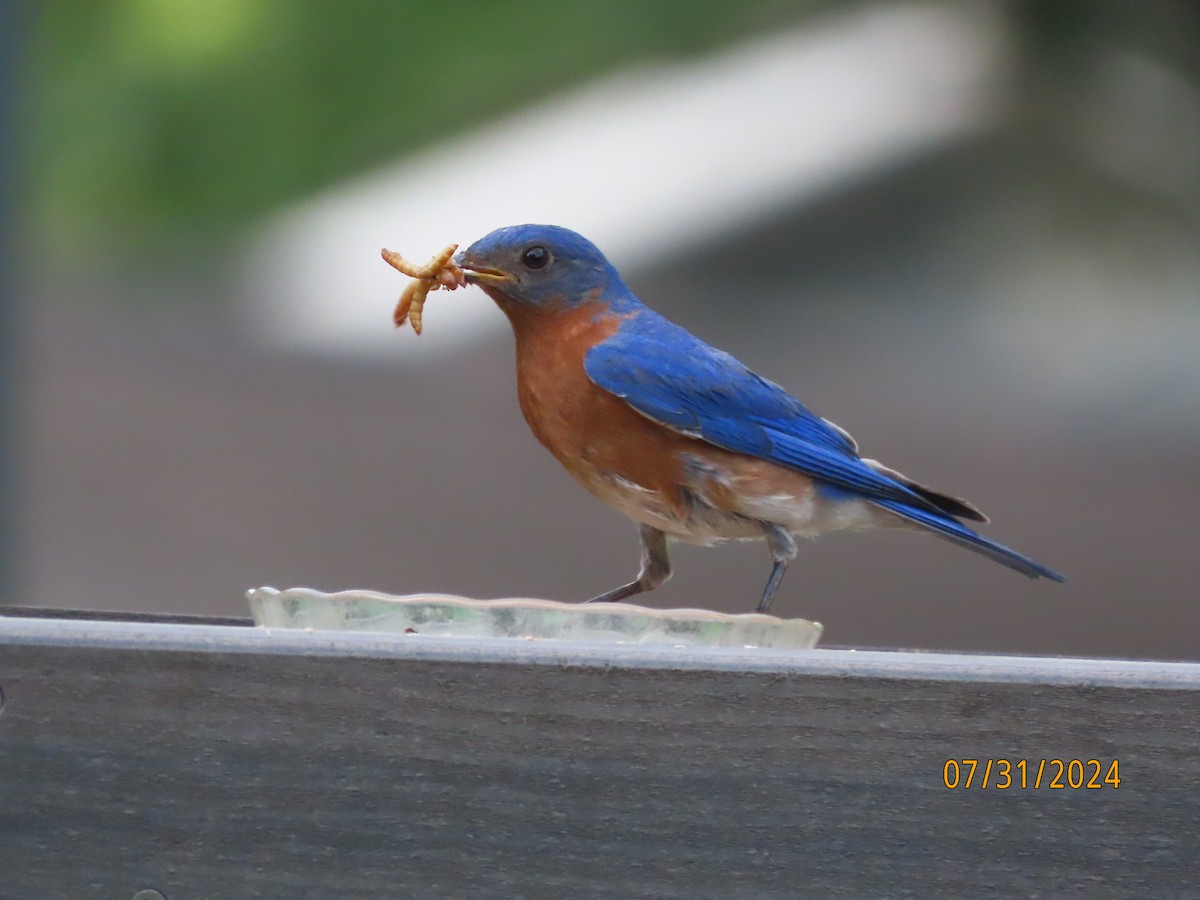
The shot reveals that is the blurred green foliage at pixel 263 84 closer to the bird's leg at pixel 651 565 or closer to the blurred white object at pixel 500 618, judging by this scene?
the bird's leg at pixel 651 565

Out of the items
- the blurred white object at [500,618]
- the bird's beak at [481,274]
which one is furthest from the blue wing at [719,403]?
the blurred white object at [500,618]

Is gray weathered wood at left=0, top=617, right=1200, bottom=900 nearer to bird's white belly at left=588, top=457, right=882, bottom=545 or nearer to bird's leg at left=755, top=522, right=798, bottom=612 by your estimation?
bird's white belly at left=588, top=457, right=882, bottom=545

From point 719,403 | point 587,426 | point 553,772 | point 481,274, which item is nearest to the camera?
point 553,772

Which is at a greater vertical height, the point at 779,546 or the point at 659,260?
the point at 659,260

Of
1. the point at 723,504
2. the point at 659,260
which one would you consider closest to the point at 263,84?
the point at 659,260

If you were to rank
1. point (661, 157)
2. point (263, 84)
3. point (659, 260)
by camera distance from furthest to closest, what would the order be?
point (661, 157), point (659, 260), point (263, 84)
